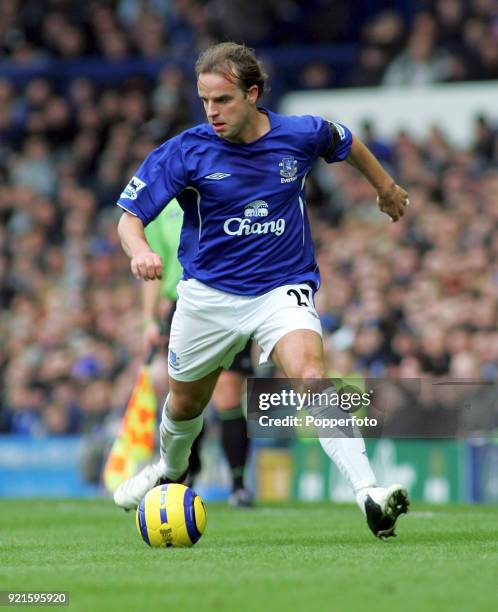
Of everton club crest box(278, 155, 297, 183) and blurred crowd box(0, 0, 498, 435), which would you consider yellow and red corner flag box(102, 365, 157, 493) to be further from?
everton club crest box(278, 155, 297, 183)

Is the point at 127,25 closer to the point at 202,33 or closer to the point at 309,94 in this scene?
the point at 202,33

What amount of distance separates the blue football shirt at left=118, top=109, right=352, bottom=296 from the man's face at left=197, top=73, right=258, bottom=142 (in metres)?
0.13

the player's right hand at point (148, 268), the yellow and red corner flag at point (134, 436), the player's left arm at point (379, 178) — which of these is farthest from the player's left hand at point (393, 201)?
the yellow and red corner flag at point (134, 436)

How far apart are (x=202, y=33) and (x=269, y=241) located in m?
13.6

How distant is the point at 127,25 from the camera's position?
21.8 meters

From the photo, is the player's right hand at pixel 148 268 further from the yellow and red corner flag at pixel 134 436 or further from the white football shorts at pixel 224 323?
the yellow and red corner flag at pixel 134 436

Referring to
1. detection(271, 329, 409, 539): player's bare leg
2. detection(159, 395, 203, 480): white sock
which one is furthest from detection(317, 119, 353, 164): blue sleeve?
detection(159, 395, 203, 480): white sock

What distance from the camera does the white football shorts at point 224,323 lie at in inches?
275

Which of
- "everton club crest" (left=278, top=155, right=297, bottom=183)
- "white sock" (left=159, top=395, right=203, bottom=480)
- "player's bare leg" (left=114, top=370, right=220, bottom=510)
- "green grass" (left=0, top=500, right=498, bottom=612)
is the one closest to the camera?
"green grass" (left=0, top=500, right=498, bottom=612)

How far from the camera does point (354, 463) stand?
21.6 feet

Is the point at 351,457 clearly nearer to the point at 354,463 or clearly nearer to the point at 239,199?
the point at 354,463

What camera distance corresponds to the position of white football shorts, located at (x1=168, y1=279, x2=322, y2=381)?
6980mm

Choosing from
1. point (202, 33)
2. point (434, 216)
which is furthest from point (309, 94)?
point (434, 216)

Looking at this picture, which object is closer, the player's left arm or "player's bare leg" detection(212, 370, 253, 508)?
the player's left arm
